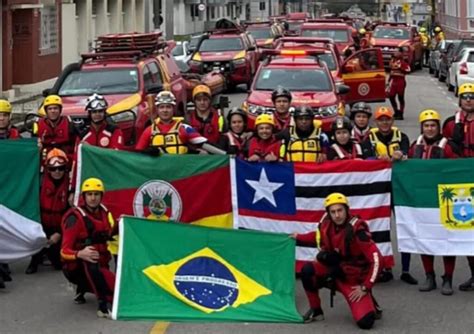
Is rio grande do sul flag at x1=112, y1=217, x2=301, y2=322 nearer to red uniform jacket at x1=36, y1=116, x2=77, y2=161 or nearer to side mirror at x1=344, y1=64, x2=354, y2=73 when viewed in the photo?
red uniform jacket at x1=36, y1=116, x2=77, y2=161

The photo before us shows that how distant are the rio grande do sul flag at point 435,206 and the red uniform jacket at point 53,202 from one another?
362 centimetres

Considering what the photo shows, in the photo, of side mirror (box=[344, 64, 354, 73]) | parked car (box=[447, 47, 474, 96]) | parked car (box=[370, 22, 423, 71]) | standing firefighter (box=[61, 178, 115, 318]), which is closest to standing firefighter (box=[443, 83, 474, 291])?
standing firefighter (box=[61, 178, 115, 318])

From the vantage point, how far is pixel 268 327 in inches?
354

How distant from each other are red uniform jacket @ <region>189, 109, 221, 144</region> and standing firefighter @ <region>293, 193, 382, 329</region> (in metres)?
3.20

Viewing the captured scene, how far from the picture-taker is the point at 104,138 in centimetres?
1159

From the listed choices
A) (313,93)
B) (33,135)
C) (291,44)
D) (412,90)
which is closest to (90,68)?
(313,93)

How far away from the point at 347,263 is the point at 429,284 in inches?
65.8

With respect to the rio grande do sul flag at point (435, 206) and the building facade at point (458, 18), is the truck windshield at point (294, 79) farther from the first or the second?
the building facade at point (458, 18)

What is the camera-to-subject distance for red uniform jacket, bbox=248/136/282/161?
11.0m

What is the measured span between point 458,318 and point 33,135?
573 cm

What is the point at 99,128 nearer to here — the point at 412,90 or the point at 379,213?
the point at 379,213

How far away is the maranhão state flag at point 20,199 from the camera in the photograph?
10.7 meters

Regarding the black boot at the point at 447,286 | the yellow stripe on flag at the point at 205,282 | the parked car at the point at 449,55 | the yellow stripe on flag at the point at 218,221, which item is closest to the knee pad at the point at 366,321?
the yellow stripe on flag at the point at 205,282

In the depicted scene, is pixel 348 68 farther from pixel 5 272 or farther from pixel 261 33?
pixel 261 33
